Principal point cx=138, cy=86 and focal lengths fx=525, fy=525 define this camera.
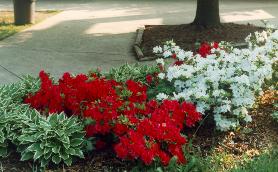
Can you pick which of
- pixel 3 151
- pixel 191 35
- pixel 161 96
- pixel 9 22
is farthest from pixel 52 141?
pixel 9 22

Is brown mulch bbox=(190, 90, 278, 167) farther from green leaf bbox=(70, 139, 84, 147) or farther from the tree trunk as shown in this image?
the tree trunk

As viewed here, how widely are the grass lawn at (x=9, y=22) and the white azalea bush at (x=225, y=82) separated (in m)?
6.34

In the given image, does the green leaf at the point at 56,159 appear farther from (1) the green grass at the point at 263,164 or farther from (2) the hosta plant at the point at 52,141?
(1) the green grass at the point at 263,164

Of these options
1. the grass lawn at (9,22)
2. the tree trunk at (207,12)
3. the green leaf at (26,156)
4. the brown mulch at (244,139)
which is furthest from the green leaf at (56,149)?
the grass lawn at (9,22)

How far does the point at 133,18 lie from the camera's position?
13.3 metres

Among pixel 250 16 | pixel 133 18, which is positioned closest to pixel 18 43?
pixel 133 18

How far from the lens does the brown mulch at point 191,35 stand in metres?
9.54

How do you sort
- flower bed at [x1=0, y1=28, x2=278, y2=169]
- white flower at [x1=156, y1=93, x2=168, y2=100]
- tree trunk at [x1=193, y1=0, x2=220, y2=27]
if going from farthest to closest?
tree trunk at [x1=193, y1=0, x2=220, y2=27] → white flower at [x1=156, y1=93, x2=168, y2=100] → flower bed at [x1=0, y1=28, x2=278, y2=169]

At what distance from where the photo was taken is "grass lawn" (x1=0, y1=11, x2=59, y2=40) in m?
11.3

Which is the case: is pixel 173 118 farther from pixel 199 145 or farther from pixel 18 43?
pixel 18 43

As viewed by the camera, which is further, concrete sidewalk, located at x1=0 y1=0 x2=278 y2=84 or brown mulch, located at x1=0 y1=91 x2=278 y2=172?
concrete sidewalk, located at x1=0 y1=0 x2=278 y2=84

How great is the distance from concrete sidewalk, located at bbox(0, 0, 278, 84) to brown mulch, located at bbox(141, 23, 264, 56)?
0.38 metres

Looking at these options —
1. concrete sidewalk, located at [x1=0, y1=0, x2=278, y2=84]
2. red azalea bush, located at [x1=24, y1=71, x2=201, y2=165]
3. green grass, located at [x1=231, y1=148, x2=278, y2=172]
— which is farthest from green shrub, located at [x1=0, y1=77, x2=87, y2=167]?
Result: concrete sidewalk, located at [x1=0, y1=0, x2=278, y2=84]

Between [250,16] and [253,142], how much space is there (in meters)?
8.40
